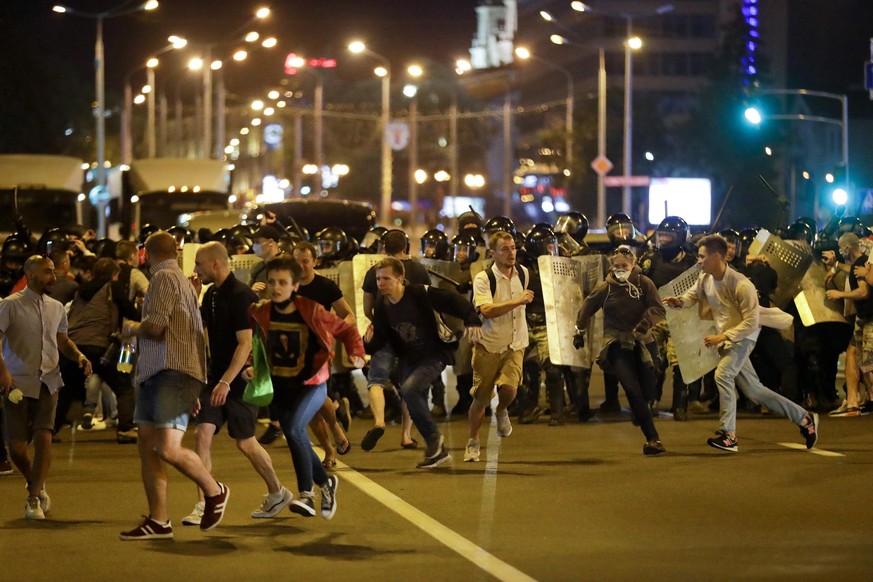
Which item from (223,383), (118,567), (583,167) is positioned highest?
(583,167)

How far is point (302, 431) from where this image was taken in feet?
31.1

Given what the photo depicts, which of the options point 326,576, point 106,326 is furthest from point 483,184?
point 326,576

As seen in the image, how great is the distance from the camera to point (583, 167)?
225 feet

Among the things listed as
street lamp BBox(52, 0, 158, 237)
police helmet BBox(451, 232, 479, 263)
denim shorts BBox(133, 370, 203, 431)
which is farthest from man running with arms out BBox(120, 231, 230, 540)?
street lamp BBox(52, 0, 158, 237)

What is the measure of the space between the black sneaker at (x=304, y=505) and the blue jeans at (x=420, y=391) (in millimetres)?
2422

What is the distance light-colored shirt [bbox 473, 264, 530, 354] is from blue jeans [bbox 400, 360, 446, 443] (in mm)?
789

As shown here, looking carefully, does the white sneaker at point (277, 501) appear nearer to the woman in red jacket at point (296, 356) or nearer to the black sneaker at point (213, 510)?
the woman in red jacket at point (296, 356)

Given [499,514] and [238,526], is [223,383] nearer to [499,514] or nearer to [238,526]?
[238,526]

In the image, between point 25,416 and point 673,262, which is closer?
point 25,416

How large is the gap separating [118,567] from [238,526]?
1.39 m

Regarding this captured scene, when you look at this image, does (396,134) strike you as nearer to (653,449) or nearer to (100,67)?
(100,67)

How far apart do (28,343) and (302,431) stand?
87.6 inches

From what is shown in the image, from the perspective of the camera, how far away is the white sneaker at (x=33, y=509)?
32.6 ft

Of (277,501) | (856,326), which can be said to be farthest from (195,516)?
(856,326)
